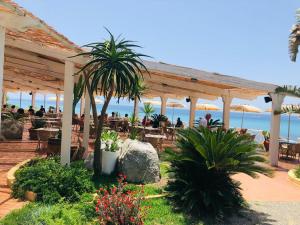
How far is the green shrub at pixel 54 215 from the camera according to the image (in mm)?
4871

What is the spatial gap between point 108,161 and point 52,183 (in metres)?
2.04

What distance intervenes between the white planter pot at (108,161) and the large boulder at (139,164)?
25 cm

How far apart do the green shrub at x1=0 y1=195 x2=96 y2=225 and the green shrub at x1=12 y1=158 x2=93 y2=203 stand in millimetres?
301

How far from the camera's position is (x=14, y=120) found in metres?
13.9

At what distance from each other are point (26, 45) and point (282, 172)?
8.15m

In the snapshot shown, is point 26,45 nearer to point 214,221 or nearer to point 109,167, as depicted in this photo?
point 109,167

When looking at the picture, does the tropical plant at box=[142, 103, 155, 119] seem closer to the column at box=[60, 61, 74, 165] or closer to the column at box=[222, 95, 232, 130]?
the column at box=[222, 95, 232, 130]

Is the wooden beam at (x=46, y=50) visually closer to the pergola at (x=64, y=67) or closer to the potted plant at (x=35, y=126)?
the pergola at (x=64, y=67)

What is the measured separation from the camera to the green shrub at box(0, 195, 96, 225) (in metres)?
4.87

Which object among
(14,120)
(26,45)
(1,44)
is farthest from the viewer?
(14,120)

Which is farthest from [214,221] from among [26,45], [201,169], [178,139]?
[26,45]

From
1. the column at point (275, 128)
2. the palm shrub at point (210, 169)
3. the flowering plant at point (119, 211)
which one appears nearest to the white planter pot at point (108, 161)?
the palm shrub at point (210, 169)

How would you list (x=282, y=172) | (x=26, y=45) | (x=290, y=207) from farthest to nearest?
(x=282, y=172)
(x=26, y=45)
(x=290, y=207)

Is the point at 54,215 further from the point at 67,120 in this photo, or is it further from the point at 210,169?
the point at 67,120
